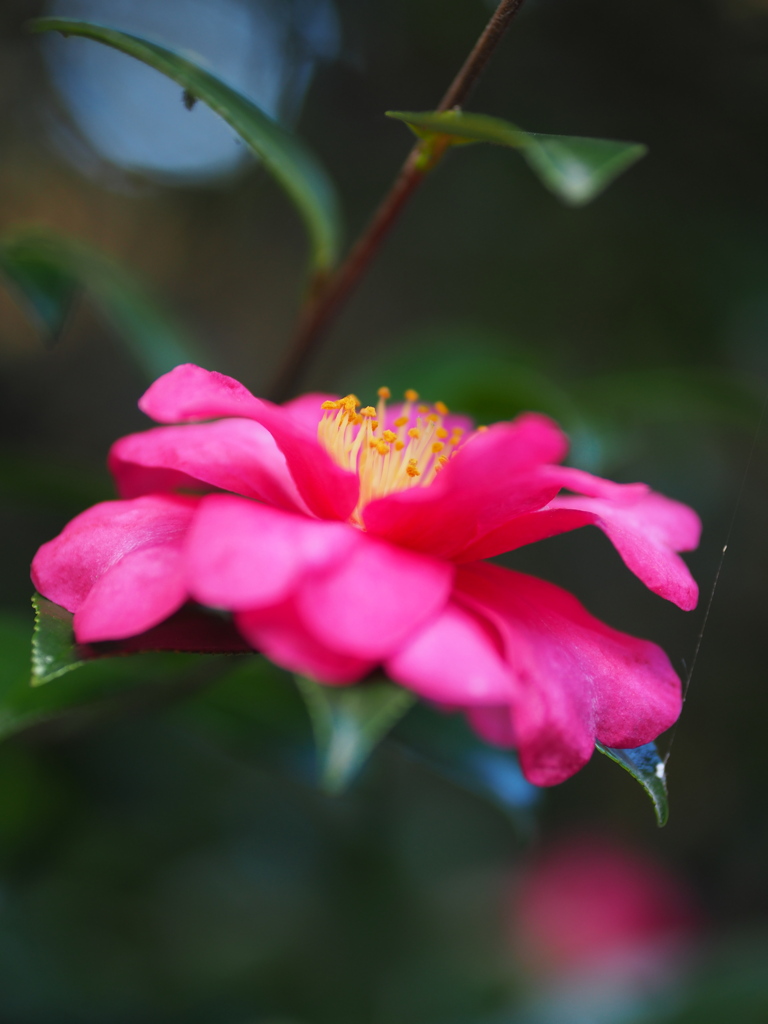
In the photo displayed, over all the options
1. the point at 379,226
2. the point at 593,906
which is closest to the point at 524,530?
the point at 379,226

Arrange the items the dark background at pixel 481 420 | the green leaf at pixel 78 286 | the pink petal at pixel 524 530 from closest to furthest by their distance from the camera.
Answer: the pink petal at pixel 524 530 < the green leaf at pixel 78 286 < the dark background at pixel 481 420

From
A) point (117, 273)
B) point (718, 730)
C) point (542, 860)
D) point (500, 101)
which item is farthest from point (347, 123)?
point (542, 860)

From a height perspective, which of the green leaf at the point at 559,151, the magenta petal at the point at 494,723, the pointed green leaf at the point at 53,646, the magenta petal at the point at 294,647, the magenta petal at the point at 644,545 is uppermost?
the green leaf at the point at 559,151

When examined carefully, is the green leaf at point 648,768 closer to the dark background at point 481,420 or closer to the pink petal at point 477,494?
the pink petal at point 477,494

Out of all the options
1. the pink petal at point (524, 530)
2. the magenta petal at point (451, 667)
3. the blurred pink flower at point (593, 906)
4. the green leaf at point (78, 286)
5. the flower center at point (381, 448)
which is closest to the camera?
the magenta petal at point (451, 667)

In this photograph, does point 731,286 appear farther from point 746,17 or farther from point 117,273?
point 117,273

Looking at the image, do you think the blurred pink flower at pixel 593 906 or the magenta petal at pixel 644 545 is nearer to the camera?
the magenta petal at pixel 644 545

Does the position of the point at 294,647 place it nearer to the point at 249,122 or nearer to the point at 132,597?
the point at 132,597

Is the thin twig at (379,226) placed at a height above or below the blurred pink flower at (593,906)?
above

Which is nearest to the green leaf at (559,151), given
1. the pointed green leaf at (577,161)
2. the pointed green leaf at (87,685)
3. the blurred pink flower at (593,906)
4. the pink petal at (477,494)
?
the pointed green leaf at (577,161)
